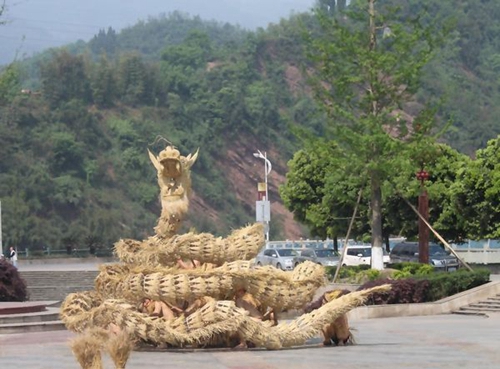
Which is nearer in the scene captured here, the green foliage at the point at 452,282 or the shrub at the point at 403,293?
the shrub at the point at 403,293

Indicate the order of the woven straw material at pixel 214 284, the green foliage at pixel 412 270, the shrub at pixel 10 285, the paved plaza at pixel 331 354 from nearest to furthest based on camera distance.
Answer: the paved plaza at pixel 331 354 < the woven straw material at pixel 214 284 < the shrub at pixel 10 285 < the green foliage at pixel 412 270

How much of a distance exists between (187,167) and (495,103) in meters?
118

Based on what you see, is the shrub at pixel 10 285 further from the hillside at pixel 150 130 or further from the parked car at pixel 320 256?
the hillside at pixel 150 130

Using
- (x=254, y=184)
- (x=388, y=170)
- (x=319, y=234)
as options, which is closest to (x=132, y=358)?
(x=388, y=170)

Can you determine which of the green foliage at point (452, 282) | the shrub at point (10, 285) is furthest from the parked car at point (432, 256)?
the shrub at point (10, 285)

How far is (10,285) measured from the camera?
1155 inches

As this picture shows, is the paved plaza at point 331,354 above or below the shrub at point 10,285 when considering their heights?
below

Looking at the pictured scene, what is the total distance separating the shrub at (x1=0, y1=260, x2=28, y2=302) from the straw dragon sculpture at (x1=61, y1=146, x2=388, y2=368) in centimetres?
996

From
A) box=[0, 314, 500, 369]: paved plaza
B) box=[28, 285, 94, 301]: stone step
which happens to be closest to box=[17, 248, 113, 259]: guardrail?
box=[28, 285, 94, 301]: stone step

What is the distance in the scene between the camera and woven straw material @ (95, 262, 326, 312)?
59.0 feet

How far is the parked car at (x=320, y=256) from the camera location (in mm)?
44625

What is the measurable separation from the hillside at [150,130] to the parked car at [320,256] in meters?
24.5

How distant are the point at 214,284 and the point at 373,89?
16.5m

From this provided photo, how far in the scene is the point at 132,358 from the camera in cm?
1708
